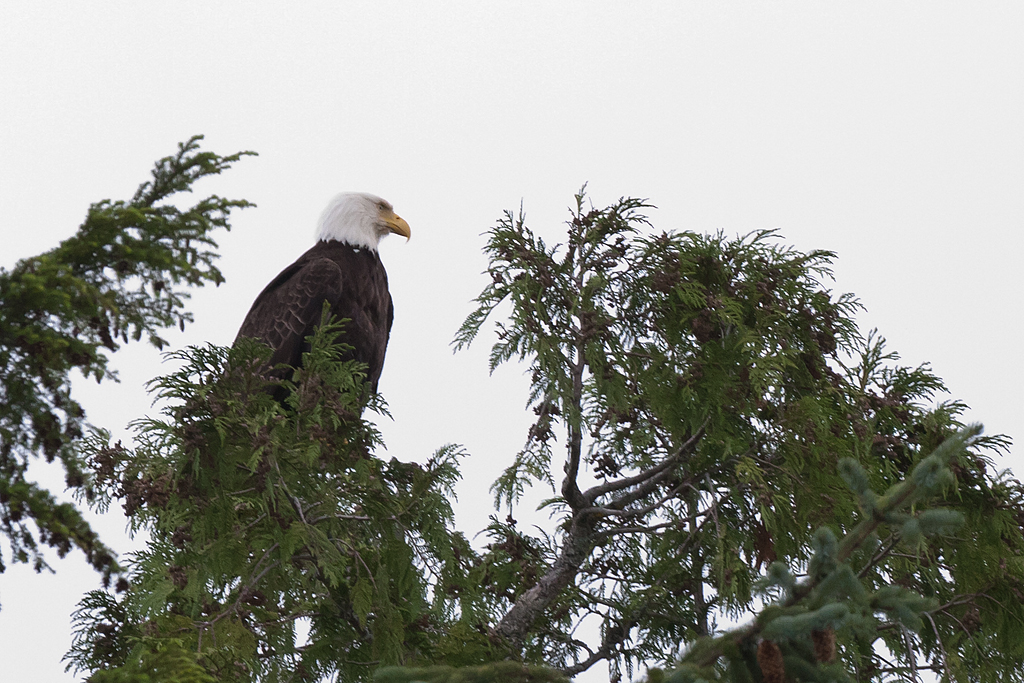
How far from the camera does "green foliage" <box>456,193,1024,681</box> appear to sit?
3740 mm

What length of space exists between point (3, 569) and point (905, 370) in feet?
11.6

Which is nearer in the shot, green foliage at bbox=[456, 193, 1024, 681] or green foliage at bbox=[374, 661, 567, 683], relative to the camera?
green foliage at bbox=[374, 661, 567, 683]

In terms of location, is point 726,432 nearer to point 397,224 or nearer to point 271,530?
point 271,530

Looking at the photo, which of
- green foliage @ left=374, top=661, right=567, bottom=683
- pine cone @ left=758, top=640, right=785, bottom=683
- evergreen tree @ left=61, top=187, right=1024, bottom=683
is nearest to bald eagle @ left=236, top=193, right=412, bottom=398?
evergreen tree @ left=61, top=187, right=1024, bottom=683

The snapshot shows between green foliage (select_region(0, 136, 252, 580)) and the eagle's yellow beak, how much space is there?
4.55 metres

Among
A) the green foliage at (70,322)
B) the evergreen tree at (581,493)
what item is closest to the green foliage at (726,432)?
the evergreen tree at (581,493)

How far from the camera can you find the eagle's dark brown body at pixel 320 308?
21.6 ft

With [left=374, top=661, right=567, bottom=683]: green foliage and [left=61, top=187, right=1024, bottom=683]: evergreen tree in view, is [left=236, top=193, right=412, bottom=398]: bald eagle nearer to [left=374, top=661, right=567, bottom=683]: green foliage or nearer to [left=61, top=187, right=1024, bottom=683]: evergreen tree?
[left=61, top=187, right=1024, bottom=683]: evergreen tree

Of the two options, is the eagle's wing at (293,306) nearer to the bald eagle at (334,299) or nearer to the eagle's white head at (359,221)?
the bald eagle at (334,299)

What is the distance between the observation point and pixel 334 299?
6746mm

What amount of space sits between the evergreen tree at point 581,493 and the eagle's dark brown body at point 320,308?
240 centimetres

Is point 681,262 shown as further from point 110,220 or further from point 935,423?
point 110,220

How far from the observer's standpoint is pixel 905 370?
4168mm

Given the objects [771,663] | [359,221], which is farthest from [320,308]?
[771,663]
